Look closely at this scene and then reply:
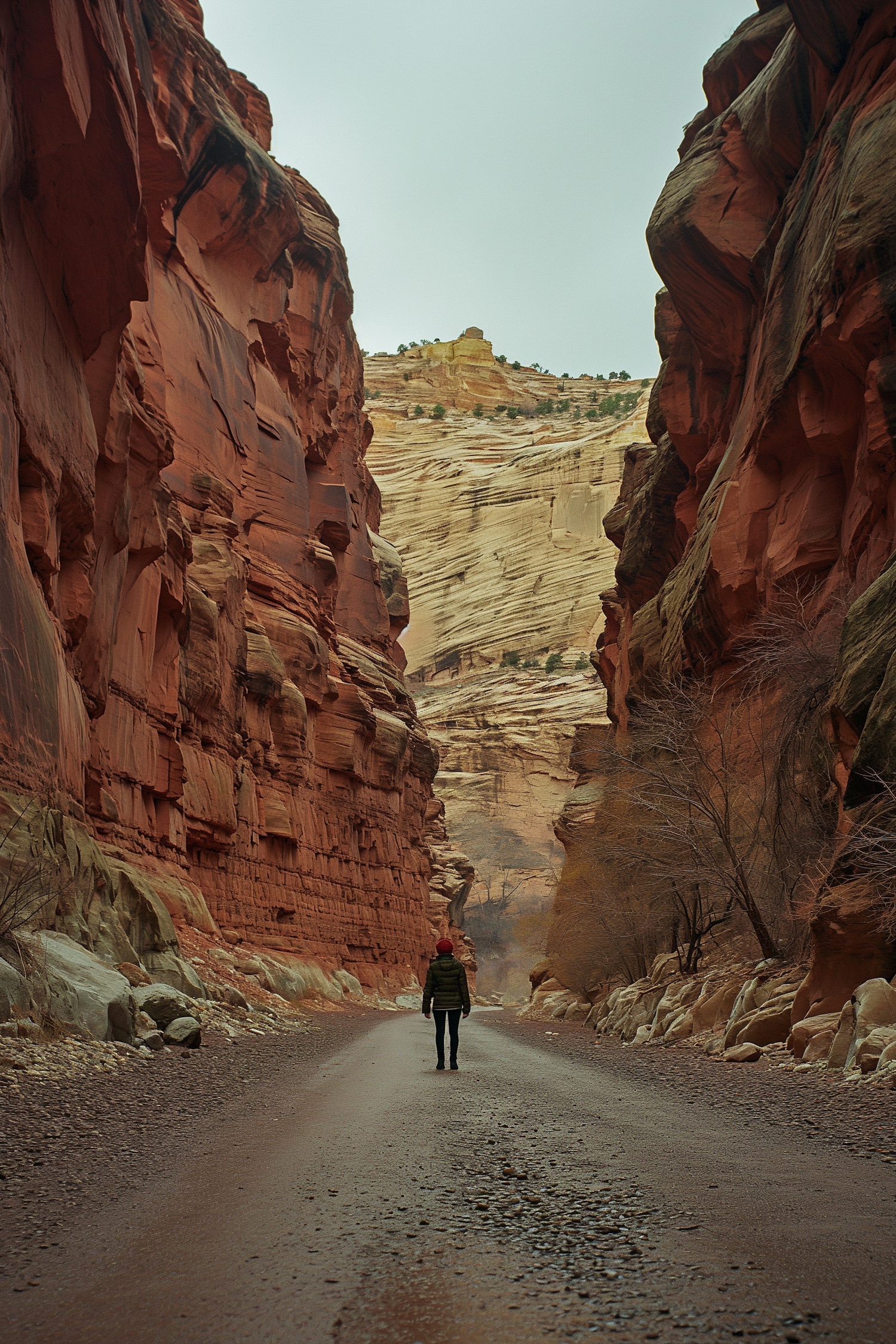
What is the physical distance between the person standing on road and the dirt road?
4.64 meters


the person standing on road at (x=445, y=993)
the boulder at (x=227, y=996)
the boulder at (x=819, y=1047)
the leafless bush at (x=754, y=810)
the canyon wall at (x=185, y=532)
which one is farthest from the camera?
→ the boulder at (x=227, y=996)

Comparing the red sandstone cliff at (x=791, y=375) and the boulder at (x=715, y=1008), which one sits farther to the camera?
the boulder at (x=715, y=1008)

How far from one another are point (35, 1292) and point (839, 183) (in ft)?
69.1

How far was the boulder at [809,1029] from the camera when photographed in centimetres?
1050

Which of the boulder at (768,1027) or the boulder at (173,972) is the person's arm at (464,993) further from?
the boulder at (173,972)

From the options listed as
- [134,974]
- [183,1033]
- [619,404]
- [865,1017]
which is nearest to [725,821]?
[865,1017]

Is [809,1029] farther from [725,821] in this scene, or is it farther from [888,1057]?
[725,821]

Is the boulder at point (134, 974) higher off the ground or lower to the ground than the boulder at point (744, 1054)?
higher

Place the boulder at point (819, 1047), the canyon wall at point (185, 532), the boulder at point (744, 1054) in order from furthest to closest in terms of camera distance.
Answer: the canyon wall at point (185, 532) → the boulder at point (744, 1054) → the boulder at point (819, 1047)

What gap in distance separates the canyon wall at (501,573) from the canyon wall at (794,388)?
19.5m

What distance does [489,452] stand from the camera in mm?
131875

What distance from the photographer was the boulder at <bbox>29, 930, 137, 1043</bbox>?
9742 millimetres

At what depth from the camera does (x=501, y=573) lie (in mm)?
113812

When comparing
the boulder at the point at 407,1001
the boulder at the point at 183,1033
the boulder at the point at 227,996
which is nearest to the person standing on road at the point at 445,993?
the boulder at the point at 183,1033
